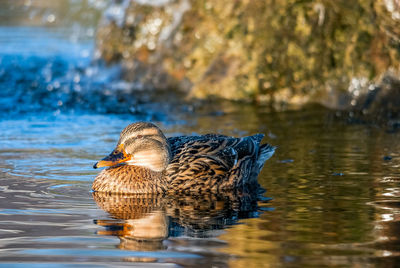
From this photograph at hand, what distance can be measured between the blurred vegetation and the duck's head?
19.8 feet

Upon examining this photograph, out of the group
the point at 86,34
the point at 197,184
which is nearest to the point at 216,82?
the point at 197,184

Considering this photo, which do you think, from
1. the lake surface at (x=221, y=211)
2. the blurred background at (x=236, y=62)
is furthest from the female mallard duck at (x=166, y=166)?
the blurred background at (x=236, y=62)

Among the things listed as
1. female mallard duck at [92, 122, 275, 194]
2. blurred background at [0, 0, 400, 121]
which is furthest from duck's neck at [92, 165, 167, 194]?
blurred background at [0, 0, 400, 121]

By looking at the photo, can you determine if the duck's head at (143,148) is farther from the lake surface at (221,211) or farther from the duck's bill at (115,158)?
the lake surface at (221,211)

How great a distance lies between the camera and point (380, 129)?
11312mm

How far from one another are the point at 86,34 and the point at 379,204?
19389 mm

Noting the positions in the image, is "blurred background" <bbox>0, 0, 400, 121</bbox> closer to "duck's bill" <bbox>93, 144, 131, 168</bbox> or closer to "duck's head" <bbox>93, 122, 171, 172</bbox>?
"duck's head" <bbox>93, 122, 171, 172</bbox>

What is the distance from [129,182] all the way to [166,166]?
17.5 inches

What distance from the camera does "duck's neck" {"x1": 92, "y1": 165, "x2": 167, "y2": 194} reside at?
25.5 ft

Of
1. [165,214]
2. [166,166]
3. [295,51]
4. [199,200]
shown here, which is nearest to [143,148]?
[166,166]

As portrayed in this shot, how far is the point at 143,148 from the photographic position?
313 inches

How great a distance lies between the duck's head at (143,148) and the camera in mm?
7891

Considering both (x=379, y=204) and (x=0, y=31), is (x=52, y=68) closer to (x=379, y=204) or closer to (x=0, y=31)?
(x=0, y=31)

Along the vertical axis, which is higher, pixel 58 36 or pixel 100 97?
pixel 58 36
